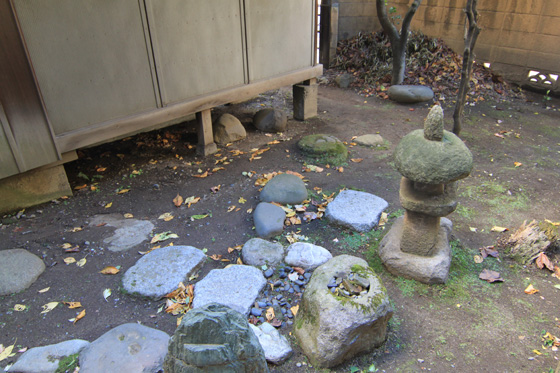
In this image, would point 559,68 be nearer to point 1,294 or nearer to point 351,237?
point 351,237

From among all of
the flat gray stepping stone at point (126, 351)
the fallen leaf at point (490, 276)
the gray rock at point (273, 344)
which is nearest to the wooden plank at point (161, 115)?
the flat gray stepping stone at point (126, 351)

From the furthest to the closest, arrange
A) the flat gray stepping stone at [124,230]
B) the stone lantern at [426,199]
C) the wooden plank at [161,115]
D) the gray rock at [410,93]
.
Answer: the gray rock at [410,93] < the wooden plank at [161,115] < the flat gray stepping stone at [124,230] < the stone lantern at [426,199]

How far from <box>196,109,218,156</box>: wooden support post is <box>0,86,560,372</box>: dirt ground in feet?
0.54

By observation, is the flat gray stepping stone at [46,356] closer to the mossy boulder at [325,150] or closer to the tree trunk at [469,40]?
the mossy boulder at [325,150]

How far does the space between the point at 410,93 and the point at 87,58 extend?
6236mm

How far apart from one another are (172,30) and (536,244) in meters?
4.96

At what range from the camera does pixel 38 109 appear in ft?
14.2

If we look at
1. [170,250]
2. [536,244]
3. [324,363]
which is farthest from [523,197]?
[170,250]

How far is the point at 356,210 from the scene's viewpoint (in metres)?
4.47

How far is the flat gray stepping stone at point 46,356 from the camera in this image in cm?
270

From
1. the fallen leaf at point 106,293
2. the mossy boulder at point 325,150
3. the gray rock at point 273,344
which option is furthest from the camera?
the mossy boulder at point 325,150

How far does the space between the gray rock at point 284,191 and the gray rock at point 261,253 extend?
84 centimetres

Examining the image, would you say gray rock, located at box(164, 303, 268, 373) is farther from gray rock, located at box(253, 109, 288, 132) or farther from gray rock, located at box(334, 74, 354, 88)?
gray rock, located at box(334, 74, 354, 88)

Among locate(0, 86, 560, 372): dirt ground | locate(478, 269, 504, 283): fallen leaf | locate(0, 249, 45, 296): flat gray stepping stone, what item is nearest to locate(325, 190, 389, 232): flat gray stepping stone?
locate(0, 86, 560, 372): dirt ground
